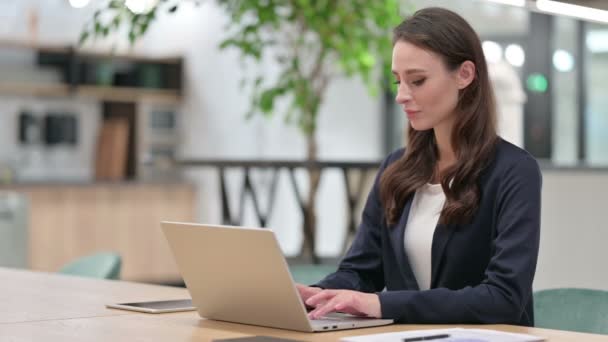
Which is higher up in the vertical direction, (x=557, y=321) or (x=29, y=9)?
(x=29, y=9)

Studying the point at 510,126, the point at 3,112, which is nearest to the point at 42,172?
the point at 3,112

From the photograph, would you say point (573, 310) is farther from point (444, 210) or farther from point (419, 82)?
point (419, 82)

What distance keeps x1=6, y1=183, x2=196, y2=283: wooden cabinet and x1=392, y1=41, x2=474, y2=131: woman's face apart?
634 centimetres

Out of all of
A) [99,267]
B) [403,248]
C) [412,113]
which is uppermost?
Result: [412,113]

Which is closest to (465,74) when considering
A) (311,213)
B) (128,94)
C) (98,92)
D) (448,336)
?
(448,336)

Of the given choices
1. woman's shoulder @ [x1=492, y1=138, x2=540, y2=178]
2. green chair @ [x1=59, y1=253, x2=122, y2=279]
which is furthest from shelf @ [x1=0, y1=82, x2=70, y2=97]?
woman's shoulder @ [x1=492, y1=138, x2=540, y2=178]

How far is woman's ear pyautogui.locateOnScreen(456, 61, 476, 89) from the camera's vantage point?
2.46 meters

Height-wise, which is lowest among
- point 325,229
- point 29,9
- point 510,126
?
point 325,229

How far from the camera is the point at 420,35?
2.42 meters

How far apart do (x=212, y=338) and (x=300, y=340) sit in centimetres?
18

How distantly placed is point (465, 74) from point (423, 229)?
37 centimetres

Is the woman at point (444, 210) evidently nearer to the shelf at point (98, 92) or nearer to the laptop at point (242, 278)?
the laptop at point (242, 278)

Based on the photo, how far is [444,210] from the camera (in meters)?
2.41

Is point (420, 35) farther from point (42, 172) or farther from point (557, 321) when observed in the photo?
point (42, 172)
